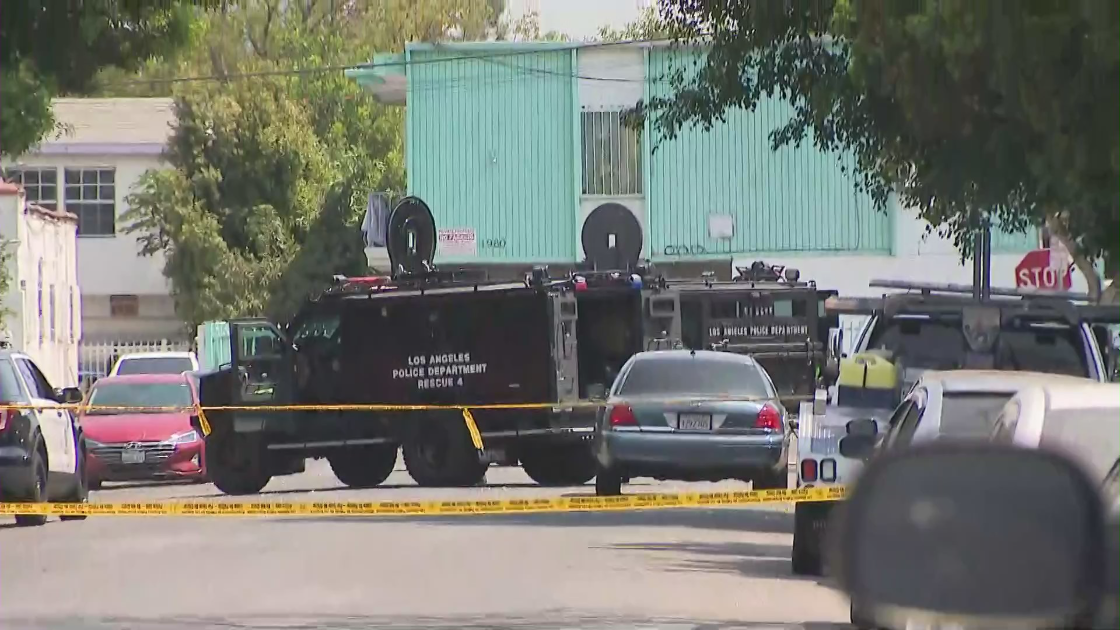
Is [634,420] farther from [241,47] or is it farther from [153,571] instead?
[241,47]

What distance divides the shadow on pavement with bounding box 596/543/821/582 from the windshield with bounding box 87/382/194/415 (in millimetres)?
11961

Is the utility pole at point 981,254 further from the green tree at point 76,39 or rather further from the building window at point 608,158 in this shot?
the building window at point 608,158

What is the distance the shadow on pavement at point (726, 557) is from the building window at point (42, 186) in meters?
41.8

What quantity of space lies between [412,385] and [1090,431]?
795 inches

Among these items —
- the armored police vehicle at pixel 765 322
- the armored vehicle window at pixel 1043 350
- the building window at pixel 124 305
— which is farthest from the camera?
the building window at pixel 124 305

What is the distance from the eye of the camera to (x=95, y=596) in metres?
13.0

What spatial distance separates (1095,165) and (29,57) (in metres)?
5.50

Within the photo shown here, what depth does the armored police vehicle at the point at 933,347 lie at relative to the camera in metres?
13.9

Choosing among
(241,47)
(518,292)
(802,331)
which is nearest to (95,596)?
(518,292)

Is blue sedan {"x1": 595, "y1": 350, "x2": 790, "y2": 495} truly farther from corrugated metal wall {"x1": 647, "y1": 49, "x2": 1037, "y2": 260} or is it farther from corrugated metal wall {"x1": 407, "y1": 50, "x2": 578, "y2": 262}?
corrugated metal wall {"x1": 407, "y1": 50, "x2": 578, "y2": 262}

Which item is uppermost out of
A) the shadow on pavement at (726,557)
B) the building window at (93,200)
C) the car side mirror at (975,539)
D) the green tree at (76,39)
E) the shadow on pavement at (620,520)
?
the building window at (93,200)

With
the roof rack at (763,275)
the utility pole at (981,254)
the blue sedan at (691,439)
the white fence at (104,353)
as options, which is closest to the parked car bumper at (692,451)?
the blue sedan at (691,439)

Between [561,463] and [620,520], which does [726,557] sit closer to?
[620,520]

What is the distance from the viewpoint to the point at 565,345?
2411 centimetres
